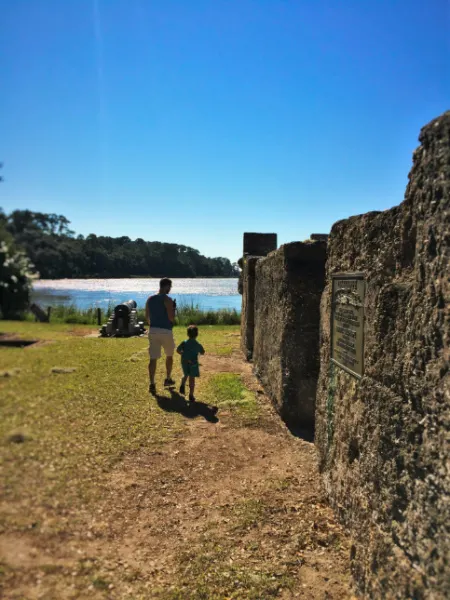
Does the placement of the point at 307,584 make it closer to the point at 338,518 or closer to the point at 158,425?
the point at 338,518

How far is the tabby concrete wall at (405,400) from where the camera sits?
1865 millimetres

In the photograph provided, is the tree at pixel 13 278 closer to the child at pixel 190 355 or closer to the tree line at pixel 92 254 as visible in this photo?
the tree line at pixel 92 254

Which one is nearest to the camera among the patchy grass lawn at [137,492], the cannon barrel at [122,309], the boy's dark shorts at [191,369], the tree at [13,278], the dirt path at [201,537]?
the tree at [13,278]

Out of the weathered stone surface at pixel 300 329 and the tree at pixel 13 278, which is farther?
the weathered stone surface at pixel 300 329

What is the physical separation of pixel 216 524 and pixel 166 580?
0.76m

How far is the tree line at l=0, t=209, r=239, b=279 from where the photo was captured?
1199mm

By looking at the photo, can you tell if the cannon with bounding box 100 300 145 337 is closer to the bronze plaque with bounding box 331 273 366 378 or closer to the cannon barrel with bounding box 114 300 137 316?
the cannon barrel with bounding box 114 300 137 316

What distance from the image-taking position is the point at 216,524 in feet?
10.0

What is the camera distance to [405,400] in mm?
2203

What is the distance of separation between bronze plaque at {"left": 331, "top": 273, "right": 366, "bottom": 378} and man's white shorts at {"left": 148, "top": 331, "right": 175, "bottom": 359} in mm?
3223

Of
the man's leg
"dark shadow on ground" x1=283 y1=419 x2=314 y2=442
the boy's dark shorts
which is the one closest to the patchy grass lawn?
"dark shadow on ground" x1=283 y1=419 x2=314 y2=442

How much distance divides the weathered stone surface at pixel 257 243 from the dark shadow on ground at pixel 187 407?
6.18 meters

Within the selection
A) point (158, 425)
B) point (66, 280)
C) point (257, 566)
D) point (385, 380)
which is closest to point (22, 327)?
point (66, 280)

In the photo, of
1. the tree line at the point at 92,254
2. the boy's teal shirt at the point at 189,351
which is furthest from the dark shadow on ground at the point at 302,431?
the tree line at the point at 92,254
